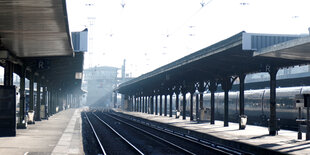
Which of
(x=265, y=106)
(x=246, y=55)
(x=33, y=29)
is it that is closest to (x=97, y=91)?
(x=265, y=106)

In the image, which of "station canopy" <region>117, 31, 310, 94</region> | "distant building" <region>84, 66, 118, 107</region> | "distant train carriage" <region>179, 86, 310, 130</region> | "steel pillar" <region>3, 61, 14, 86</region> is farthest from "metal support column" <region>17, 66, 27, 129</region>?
"distant building" <region>84, 66, 118, 107</region>

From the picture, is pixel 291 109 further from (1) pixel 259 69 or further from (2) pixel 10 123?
(2) pixel 10 123

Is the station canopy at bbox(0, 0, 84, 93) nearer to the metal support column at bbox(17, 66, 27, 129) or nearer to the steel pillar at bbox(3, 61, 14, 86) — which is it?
the steel pillar at bbox(3, 61, 14, 86)

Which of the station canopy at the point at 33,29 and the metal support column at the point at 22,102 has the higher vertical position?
the station canopy at the point at 33,29

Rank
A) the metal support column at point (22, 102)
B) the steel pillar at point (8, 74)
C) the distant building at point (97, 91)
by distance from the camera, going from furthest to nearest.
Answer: the distant building at point (97, 91)
the metal support column at point (22, 102)
the steel pillar at point (8, 74)

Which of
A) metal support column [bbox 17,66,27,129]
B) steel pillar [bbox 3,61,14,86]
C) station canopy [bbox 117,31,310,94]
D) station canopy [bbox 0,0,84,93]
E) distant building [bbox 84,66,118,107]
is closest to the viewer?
station canopy [bbox 0,0,84,93]

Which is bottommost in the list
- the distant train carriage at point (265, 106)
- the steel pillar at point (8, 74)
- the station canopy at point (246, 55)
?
the distant train carriage at point (265, 106)

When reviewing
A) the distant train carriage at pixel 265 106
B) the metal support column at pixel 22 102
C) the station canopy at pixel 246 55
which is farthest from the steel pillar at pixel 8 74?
the distant train carriage at pixel 265 106

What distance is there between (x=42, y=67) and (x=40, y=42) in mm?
10017

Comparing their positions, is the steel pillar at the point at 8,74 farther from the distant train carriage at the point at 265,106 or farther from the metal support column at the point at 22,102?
the distant train carriage at the point at 265,106

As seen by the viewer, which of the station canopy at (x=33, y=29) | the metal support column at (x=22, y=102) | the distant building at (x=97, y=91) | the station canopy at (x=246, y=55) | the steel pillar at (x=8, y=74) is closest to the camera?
the station canopy at (x=33, y=29)

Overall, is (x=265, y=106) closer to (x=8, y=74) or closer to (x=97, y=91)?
(x=8, y=74)

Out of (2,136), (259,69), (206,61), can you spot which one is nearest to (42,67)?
(2,136)

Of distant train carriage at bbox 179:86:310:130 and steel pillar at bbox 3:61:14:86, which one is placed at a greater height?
steel pillar at bbox 3:61:14:86
